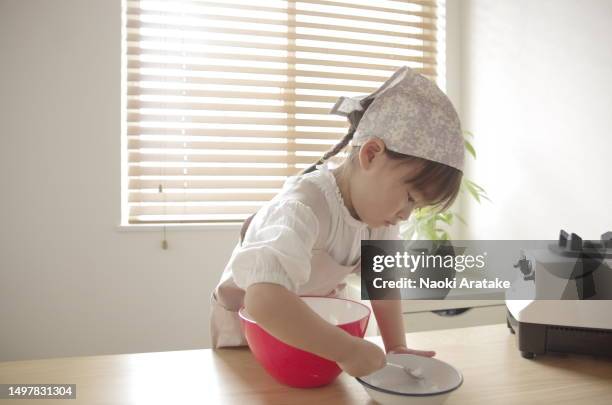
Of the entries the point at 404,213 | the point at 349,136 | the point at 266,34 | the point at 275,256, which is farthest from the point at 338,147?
the point at 266,34

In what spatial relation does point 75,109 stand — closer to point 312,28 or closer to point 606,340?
point 312,28

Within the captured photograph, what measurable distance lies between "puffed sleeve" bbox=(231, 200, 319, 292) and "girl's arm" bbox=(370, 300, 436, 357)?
0.96ft

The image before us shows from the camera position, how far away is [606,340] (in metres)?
0.75

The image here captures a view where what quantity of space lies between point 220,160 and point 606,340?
1.45m

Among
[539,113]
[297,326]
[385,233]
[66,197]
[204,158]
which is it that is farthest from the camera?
[204,158]

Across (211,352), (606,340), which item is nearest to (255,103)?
(211,352)

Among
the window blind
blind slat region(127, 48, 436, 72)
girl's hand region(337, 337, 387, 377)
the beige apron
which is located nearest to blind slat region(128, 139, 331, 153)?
the window blind

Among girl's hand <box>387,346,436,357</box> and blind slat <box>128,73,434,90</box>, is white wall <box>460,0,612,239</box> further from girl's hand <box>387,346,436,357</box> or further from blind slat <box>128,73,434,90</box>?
girl's hand <box>387,346,436,357</box>

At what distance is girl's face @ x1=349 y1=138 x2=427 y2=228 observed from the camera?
67cm

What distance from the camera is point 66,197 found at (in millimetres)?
1689

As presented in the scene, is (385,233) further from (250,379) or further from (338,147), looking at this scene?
(250,379)

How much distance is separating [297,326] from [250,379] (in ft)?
0.60

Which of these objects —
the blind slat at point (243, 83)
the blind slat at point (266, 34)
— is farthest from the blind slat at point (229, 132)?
the blind slat at point (266, 34)

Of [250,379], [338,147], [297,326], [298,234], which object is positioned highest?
[338,147]
